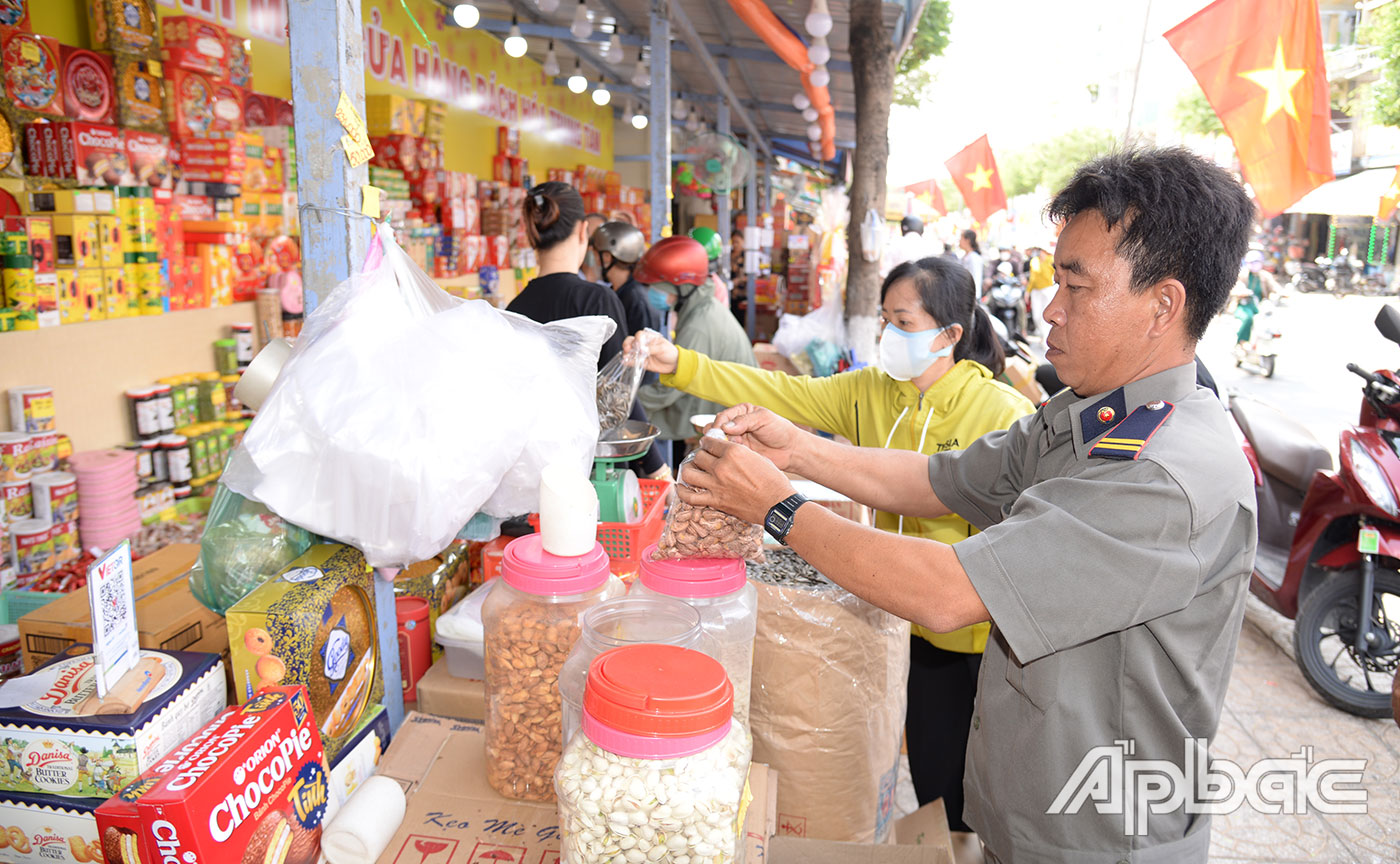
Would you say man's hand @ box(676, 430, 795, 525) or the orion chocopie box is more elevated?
man's hand @ box(676, 430, 795, 525)

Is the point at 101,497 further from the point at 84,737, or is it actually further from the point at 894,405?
the point at 894,405

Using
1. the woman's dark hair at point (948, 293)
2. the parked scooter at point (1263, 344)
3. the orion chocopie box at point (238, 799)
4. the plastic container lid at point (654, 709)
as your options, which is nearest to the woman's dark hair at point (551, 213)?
the woman's dark hair at point (948, 293)

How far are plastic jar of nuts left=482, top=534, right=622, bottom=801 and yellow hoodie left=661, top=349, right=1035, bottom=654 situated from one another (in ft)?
3.85

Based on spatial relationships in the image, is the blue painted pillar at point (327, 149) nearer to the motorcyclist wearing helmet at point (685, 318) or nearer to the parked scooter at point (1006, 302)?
the motorcyclist wearing helmet at point (685, 318)

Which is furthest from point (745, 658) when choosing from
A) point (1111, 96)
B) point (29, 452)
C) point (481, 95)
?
point (1111, 96)

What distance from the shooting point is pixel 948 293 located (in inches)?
97.3

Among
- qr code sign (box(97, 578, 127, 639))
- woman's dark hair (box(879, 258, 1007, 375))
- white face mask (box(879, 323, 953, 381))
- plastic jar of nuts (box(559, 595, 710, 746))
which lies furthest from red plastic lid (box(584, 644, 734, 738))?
woman's dark hair (box(879, 258, 1007, 375))

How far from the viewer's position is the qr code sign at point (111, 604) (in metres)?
1.24

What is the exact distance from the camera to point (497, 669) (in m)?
1.45

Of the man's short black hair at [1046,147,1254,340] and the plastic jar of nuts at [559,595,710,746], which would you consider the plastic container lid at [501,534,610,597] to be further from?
the man's short black hair at [1046,147,1254,340]

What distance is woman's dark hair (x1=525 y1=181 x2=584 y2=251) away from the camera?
324 centimetres

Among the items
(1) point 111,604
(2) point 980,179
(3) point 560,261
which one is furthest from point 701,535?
(2) point 980,179

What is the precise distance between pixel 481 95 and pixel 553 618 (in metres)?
8.85

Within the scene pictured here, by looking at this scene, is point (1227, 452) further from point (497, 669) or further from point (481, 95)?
point (481, 95)
